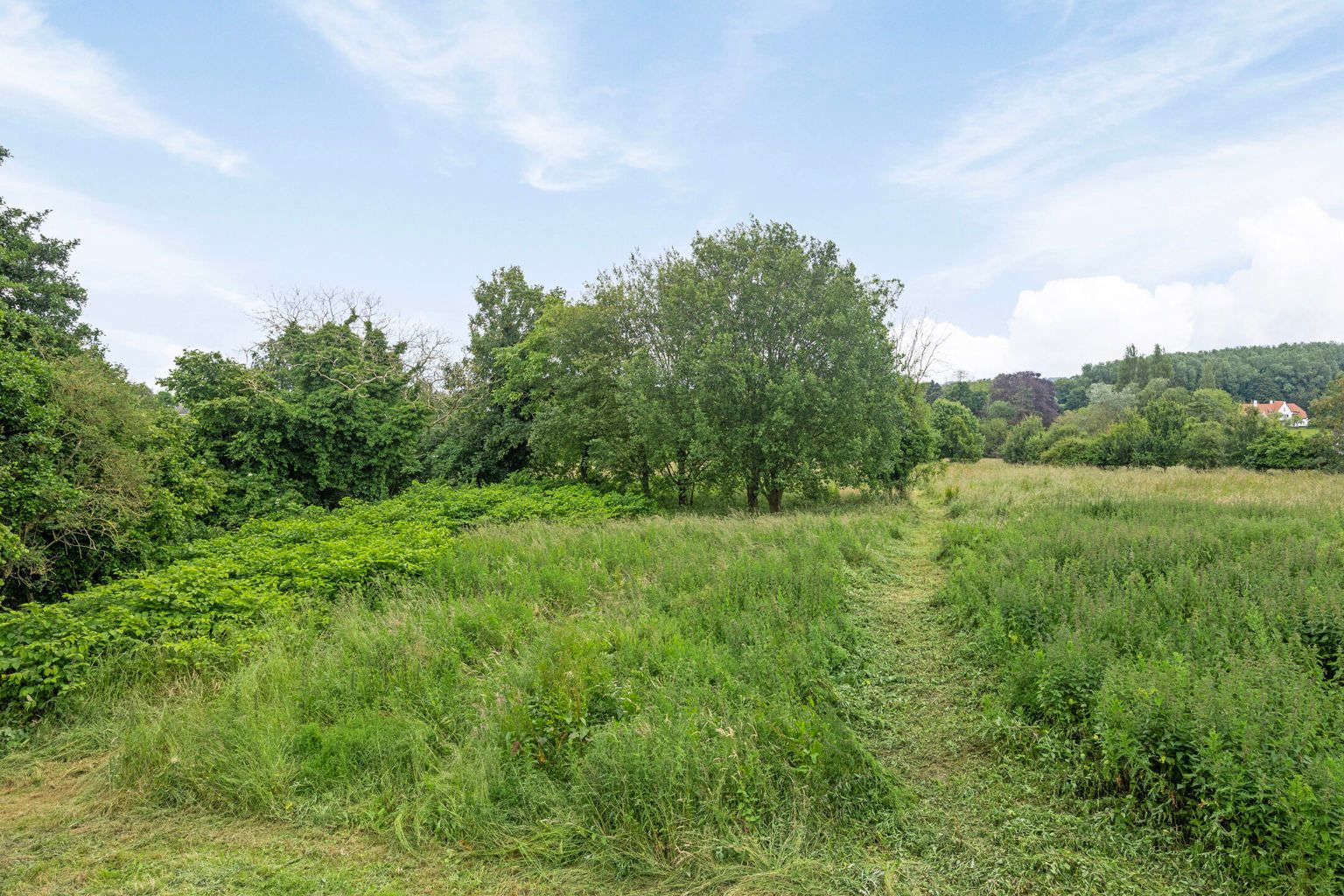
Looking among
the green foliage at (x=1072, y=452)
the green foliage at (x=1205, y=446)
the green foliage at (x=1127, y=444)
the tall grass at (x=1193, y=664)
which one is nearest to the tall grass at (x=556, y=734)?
the tall grass at (x=1193, y=664)

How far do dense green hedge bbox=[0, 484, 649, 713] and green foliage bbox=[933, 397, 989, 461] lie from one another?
117 feet

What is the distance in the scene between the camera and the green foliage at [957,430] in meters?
41.0

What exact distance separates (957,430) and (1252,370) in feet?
198

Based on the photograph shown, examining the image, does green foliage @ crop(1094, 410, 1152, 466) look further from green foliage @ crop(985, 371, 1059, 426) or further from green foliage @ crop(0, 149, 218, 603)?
green foliage @ crop(0, 149, 218, 603)

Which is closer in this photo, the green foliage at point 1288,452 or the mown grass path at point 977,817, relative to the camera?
the mown grass path at point 977,817

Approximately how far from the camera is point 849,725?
479cm

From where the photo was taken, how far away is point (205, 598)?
22.5ft

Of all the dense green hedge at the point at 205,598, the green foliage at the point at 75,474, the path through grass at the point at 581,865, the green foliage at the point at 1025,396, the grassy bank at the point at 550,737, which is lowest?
the path through grass at the point at 581,865

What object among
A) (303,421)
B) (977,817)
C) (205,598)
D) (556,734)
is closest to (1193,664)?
(977,817)

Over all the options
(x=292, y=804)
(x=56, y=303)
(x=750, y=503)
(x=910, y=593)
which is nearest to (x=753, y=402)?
(x=750, y=503)

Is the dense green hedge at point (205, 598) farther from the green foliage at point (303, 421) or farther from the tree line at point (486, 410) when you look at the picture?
the green foliage at point (303, 421)

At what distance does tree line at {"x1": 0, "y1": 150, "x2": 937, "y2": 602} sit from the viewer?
33.2 feet

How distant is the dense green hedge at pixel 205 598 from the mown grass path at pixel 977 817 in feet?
20.2

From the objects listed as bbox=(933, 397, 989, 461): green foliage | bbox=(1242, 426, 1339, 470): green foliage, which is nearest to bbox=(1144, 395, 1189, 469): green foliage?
bbox=(1242, 426, 1339, 470): green foliage
